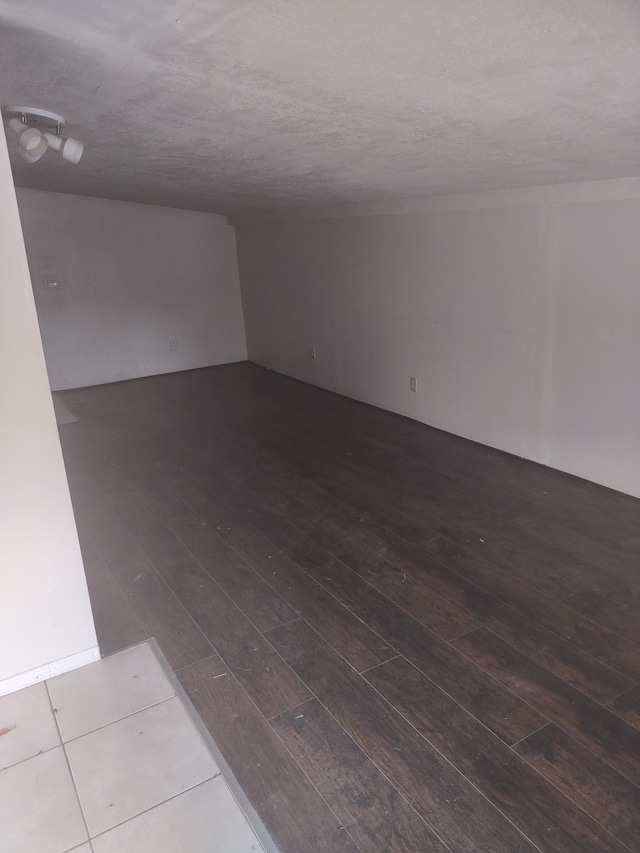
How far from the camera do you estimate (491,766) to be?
163 centimetres

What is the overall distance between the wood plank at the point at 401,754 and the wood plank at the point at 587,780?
218 mm

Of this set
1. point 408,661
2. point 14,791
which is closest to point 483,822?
point 408,661

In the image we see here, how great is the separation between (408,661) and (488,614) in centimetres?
44

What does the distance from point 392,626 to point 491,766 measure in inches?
26.5

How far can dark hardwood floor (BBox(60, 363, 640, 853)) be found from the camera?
154 centimetres

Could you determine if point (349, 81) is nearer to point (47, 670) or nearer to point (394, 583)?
point (394, 583)

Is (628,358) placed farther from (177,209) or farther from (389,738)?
(177,209)

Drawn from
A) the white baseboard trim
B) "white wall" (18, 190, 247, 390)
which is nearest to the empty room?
the white baseboard trim

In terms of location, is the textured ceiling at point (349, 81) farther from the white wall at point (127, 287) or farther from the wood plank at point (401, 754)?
the white wall at point (127, 287)

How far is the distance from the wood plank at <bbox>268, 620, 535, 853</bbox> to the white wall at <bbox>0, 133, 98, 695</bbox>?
767mm

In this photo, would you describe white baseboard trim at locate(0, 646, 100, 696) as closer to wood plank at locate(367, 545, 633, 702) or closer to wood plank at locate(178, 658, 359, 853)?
wood plank at locate(178, 658, 359, 853)

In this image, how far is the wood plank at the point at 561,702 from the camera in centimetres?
166

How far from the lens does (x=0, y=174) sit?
1611 mm

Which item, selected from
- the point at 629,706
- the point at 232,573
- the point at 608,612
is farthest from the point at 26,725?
the point at 608,612
